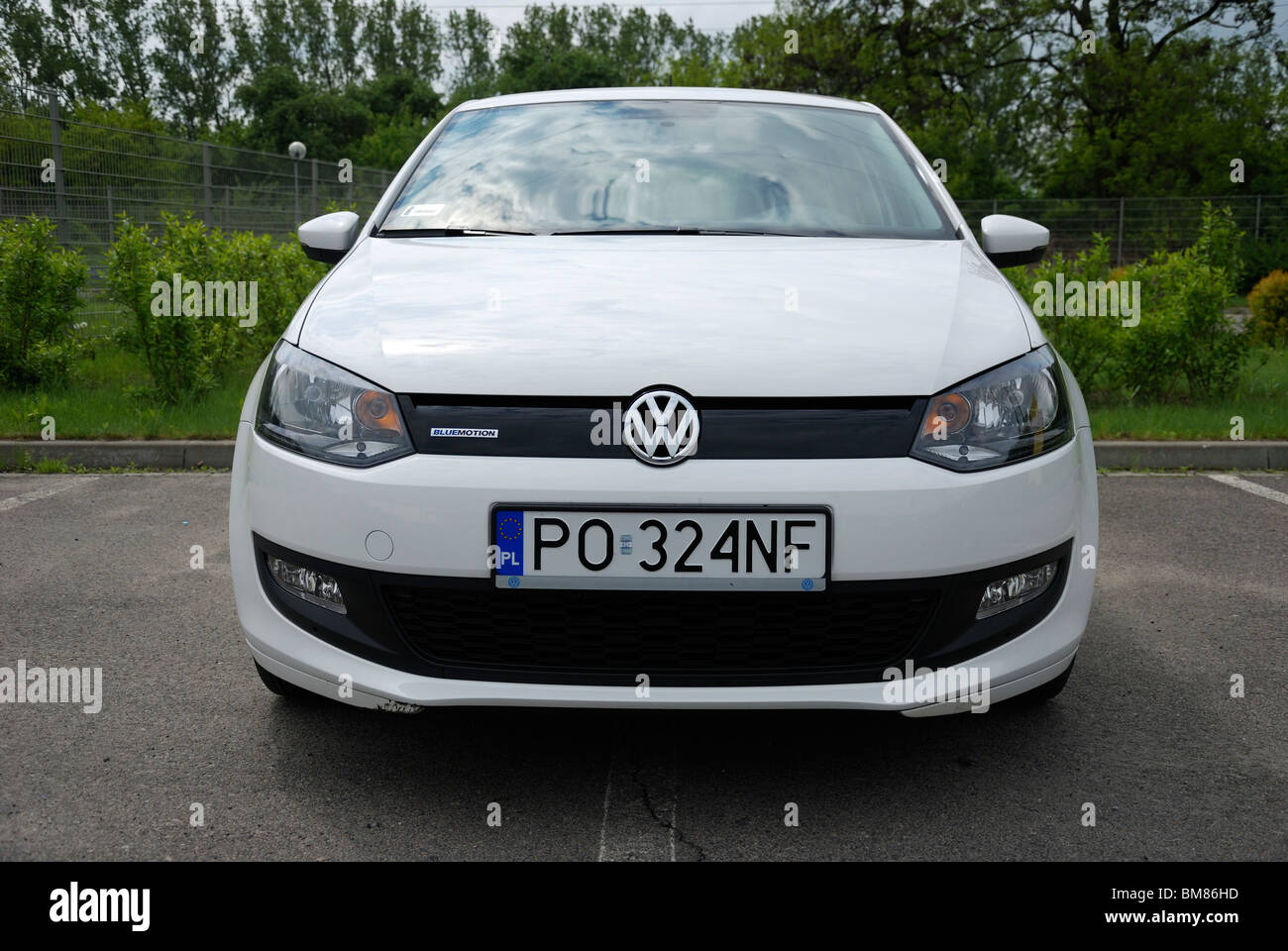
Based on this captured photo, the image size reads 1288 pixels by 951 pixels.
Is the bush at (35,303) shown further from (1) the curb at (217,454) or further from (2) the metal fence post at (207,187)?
(2) the metal fence post at (207,187)

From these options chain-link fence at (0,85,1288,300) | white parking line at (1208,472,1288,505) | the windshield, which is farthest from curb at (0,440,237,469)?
white parking line at (1208,472,1288,505)

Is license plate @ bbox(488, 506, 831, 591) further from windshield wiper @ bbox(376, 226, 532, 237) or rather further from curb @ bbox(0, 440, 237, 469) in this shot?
curb @ bbox(0, 440, 237, 469)

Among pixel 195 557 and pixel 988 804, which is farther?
pixel 195 557

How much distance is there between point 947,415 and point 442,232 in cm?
146

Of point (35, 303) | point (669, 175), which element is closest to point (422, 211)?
point (669, 175)

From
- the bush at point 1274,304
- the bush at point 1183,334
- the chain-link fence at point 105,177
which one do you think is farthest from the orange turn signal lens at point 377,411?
the bush at point 1274,304

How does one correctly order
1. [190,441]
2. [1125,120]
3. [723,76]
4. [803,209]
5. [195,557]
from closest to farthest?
[803,209] → [195,557] → [190,441] → [1125,120] → [723,76]

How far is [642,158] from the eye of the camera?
129 inches

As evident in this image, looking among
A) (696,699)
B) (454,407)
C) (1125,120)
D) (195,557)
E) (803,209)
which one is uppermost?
(1125,120)

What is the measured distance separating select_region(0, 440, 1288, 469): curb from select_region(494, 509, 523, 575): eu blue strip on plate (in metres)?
4.35

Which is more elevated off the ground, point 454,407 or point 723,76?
point 723,76
